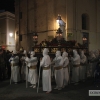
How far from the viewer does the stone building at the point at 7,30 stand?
1283 inches

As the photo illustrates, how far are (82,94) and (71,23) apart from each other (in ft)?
42.7

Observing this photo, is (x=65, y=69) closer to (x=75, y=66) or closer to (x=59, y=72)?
(x=59, y=72)

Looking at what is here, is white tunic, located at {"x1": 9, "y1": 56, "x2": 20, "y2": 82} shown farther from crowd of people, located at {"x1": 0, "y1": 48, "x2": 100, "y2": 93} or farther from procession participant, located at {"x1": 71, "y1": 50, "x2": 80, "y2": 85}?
procession participant, located at {"x1": 71, "y1": 50, "x2": 80, "y2": 85}

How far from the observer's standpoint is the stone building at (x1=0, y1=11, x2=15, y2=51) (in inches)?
1283

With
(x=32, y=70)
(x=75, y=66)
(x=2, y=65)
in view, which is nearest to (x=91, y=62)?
(x=75, y=66)

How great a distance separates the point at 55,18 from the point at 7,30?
13851mm

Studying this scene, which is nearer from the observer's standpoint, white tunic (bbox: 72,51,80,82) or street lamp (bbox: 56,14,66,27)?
white tunic (bbox: 72,51,80,82)

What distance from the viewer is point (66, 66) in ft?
34.6

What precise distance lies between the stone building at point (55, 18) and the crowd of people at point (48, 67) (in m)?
7.39

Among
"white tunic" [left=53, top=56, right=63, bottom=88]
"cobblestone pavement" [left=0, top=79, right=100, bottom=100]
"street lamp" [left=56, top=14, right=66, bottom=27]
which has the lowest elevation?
"cobblestone pavement" [left=0, top=79, right=100, bottom=100]

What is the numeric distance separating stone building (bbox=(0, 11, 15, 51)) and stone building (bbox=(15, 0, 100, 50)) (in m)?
4.81

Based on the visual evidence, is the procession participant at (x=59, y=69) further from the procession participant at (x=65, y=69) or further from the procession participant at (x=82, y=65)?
the procession participant at (x=82, y=65)

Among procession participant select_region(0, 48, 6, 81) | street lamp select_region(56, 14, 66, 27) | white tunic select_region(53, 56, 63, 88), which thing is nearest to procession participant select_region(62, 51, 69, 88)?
white tunic select_region(53, 56, 63, 88)

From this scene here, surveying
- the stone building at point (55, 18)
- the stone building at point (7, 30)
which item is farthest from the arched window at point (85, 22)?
the stone building at point (7, 30)
